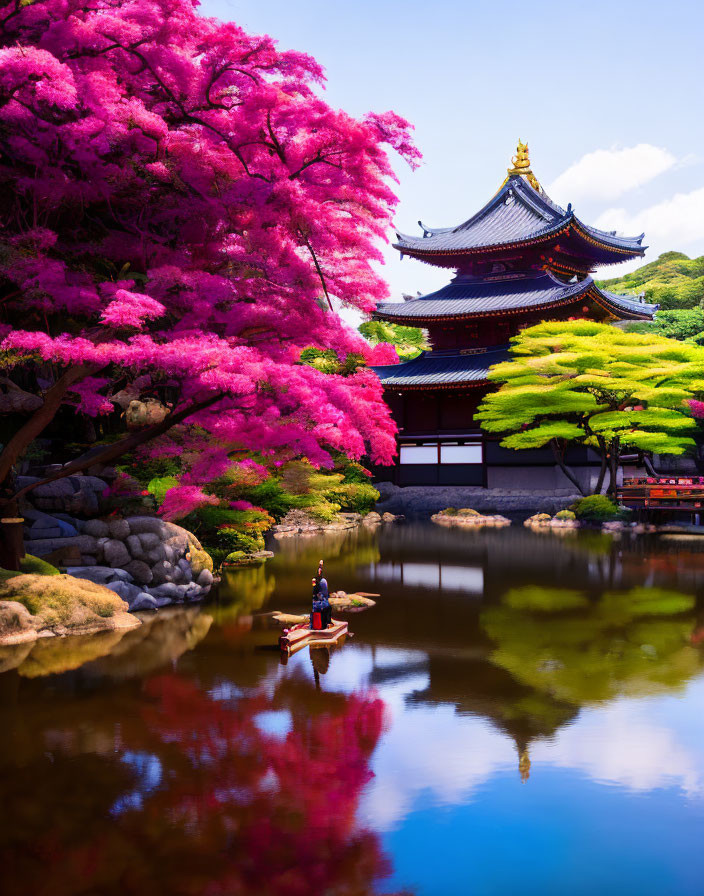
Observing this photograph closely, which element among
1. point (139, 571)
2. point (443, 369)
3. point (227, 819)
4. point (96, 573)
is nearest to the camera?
point (227, 819)

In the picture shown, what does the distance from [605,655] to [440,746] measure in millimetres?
4061

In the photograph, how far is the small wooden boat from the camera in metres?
10.2

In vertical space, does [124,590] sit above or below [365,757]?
above

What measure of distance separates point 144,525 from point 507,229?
94.9 feet

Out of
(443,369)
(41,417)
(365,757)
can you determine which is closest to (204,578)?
(41,417)

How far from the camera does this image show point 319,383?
11.2m

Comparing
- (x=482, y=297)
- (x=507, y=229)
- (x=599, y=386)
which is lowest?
(x=599, y=386)

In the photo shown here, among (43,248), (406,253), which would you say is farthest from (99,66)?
(406,253)

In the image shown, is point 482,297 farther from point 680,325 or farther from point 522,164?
point 680,325

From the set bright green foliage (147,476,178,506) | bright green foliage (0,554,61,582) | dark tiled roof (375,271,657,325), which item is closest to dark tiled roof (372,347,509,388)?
dark tiled roof (375,271,657,325)

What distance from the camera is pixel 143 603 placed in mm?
13023

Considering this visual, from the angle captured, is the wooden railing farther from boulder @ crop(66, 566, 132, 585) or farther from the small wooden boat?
boulder @ crop(66, 566, 132, 585)

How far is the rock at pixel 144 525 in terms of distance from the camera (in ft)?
45.6

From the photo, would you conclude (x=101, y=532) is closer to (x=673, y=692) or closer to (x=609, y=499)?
(x=673, y=692)
